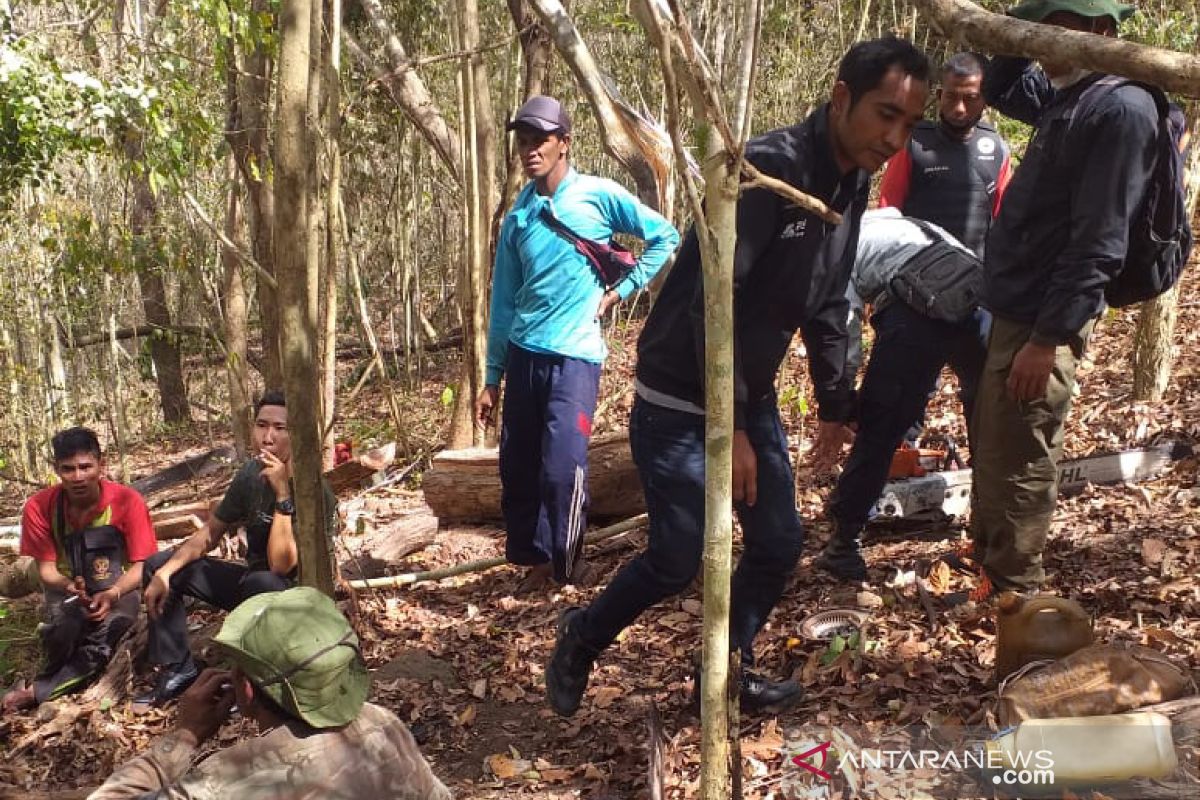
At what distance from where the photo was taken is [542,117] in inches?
184

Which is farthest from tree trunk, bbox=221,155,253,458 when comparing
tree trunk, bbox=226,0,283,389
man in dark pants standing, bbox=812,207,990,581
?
man in dark pants standing, bbox=812,207,990,581

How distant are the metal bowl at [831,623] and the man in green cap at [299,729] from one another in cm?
195

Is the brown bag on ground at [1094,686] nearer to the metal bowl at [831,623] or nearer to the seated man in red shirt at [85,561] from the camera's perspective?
the metal bowl at [831,623]

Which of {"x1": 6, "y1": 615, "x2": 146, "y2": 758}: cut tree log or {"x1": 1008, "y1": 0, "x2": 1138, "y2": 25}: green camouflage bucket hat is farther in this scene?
{"x1": 6, "y1": 615, "x2": 146, "y2": 758}: cut tree log

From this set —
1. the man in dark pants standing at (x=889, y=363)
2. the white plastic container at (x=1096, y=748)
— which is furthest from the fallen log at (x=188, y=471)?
the white plastic container at (x=1096, y=748)

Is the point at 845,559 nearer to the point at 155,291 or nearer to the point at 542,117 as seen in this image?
the point at 542,117

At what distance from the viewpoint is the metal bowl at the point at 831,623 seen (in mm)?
4047

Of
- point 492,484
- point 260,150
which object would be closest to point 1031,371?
point 492,484

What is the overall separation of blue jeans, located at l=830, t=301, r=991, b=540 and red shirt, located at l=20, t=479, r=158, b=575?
3.34 metres

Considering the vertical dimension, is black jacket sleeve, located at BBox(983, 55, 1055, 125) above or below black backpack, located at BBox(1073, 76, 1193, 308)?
above

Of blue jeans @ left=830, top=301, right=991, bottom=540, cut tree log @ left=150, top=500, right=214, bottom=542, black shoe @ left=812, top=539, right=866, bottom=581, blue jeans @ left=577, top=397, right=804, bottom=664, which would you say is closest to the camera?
blue jeans @ left=577, top=397, right=804, bottom=664

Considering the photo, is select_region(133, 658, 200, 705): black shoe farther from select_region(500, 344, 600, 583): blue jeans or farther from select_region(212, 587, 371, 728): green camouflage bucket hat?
select_region(212, 587, 371, 728): green camouflage bucket hat

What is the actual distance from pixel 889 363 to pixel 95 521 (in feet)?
12.5

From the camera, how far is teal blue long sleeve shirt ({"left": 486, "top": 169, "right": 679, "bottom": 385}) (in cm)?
477
